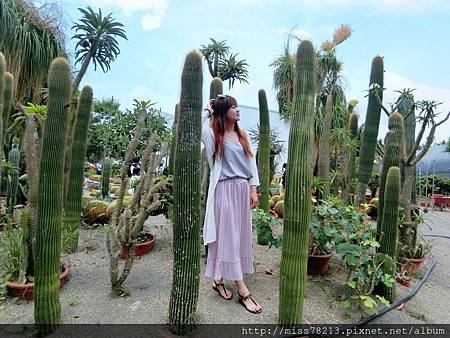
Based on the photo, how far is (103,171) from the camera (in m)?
6.40

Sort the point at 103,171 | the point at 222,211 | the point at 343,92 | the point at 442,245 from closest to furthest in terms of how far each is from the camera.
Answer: the point at 222,211
the point at 442,245
the point at 103,171
the point at 343,92

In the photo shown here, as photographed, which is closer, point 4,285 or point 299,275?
point 299,275

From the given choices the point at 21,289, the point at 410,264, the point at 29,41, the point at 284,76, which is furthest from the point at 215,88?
the point at 284,76

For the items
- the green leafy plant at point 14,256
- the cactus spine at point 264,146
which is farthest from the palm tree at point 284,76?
the green leafy plant at point 14,256

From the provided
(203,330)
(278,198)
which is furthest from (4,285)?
(278,198)

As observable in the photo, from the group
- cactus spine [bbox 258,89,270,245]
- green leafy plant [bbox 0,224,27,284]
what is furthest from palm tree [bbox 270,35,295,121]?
green leafy plant [bbox 0,224,27,284]

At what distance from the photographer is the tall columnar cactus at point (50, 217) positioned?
78.2 inches

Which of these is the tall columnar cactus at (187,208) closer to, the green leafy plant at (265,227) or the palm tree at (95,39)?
the green leafy plant at (265,227)

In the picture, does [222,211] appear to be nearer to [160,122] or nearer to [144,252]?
[144,252]

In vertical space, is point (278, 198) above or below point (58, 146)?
below

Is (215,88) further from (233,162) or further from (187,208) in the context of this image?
(187,208)

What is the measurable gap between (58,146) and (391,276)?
280 cm

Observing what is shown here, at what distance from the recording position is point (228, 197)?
2410mm

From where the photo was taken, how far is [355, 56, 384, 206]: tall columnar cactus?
4.12 meters
